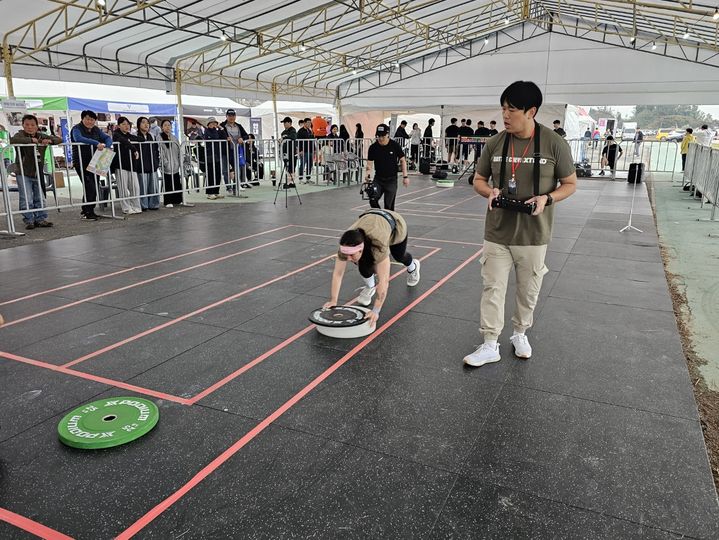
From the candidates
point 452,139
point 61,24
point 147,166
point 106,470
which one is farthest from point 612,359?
point 452,139

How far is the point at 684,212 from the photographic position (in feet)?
38.4

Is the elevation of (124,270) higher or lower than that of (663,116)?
lower

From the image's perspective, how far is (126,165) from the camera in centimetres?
1088

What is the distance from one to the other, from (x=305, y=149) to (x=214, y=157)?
405 centimetres

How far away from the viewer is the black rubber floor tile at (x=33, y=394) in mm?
3211

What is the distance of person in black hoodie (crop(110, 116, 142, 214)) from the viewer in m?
10.6

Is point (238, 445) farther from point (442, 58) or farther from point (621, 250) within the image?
point (442, 58)

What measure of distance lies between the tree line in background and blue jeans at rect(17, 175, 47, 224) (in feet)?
76.2

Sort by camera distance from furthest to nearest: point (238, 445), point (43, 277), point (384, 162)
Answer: point (384, 162) → point (43, 277) → point (238, 445)

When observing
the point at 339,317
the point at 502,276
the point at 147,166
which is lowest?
the point at 339,317

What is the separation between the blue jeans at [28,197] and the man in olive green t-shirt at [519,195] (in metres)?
8.37

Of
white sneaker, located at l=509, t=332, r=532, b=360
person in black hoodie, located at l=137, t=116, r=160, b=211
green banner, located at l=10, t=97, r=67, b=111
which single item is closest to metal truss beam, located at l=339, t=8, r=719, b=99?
green banner, located at l=10, t=97, r=67, b=111

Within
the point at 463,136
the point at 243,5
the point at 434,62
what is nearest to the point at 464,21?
the point at 434,62

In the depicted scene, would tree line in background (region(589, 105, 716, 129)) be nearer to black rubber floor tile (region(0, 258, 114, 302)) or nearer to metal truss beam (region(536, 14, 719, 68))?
metal truss beam (region(536, 14, 719, 68))
